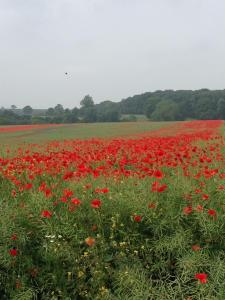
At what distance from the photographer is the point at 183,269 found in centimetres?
406

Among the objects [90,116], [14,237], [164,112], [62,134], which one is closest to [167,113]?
[164,112]

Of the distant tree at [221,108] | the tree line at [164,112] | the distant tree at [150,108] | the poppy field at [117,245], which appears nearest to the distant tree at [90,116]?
the tree line at [164,112]

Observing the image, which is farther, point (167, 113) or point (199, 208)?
point (167, 113)

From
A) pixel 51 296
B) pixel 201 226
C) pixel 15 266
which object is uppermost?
pixel 201 226

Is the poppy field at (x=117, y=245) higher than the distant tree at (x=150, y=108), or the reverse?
the distant tree at (x=150, y=108)

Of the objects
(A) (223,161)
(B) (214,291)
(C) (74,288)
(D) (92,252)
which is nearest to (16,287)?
(C) (74,288)

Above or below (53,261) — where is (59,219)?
above

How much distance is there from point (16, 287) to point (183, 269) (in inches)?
71.8

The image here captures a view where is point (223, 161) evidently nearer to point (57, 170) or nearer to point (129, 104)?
point (57, 170)

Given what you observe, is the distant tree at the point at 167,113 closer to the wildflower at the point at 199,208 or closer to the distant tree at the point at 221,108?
the distant tree at the point at 221,108

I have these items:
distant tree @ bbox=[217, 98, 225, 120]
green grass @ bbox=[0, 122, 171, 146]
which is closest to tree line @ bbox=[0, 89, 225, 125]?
distant tree @ bbox=[217, 98, 225, 120]

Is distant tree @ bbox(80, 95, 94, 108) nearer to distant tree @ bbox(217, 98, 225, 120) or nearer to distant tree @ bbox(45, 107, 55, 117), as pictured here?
distant tree @ bbox(45, 107, 55, 117)

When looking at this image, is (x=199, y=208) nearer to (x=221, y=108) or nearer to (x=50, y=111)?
(x=221, y=108)

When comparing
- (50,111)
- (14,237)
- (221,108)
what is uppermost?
(50,111)
